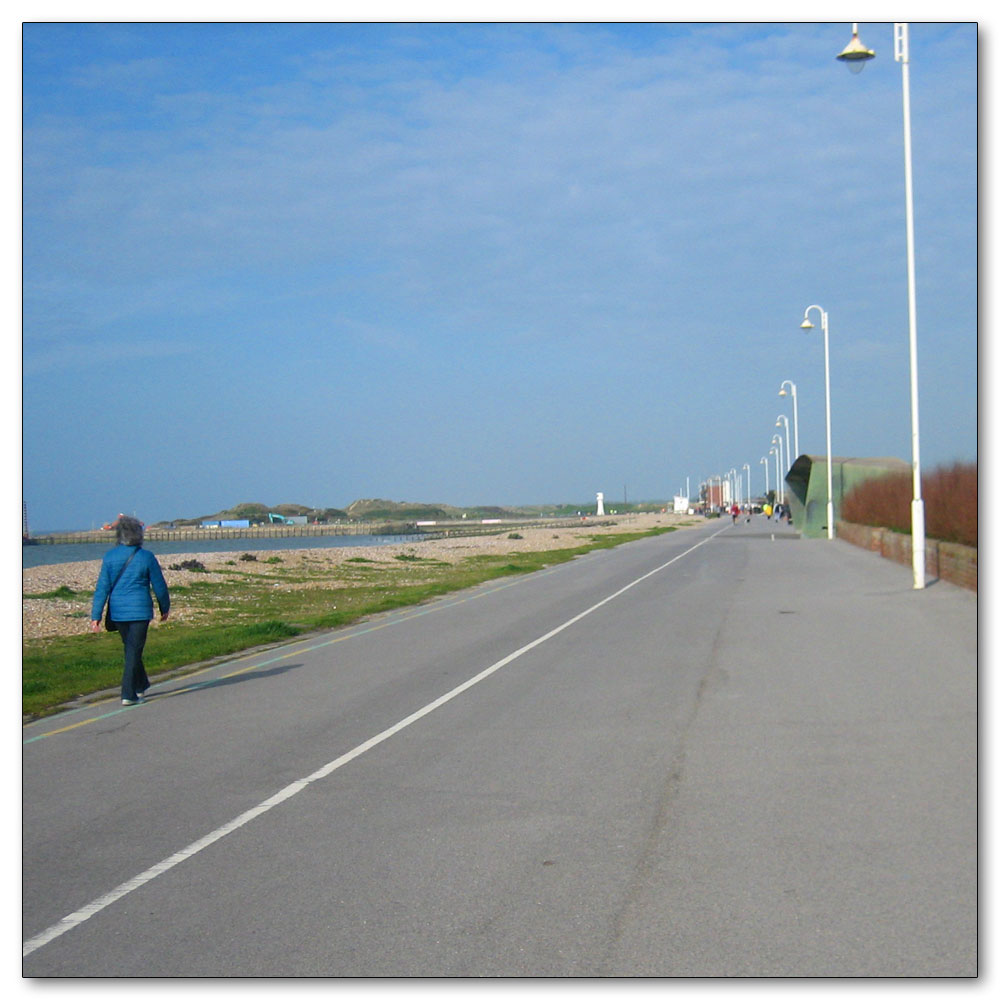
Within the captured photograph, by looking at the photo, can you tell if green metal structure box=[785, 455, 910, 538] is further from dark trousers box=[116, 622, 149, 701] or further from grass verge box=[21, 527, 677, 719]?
dark trousers box=[116, 622, 149, 701]

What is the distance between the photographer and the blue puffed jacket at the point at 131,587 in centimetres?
1192

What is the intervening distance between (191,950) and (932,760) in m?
5.63

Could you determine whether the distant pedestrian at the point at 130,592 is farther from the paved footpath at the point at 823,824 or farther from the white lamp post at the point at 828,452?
the white lamp post at the point at 828,452

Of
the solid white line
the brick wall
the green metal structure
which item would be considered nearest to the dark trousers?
the solid white line

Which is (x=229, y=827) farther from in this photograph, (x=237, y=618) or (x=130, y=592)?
(x=237, y=618)

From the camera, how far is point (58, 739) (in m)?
10.4

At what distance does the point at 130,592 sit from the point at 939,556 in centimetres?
1810

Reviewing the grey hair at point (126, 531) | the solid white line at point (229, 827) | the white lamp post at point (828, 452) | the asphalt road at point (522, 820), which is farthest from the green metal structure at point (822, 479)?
the grey hair at point (126, 531)

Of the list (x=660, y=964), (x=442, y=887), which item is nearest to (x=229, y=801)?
(x=442, y=887)

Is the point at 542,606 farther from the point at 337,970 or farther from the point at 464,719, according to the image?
the point at 337,970

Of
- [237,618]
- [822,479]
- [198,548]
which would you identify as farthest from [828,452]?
[198,548]

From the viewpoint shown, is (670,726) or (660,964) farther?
(670,726)

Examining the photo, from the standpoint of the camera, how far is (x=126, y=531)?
1214 cm

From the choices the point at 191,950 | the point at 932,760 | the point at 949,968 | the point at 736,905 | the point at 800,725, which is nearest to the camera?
the point at 949,968
